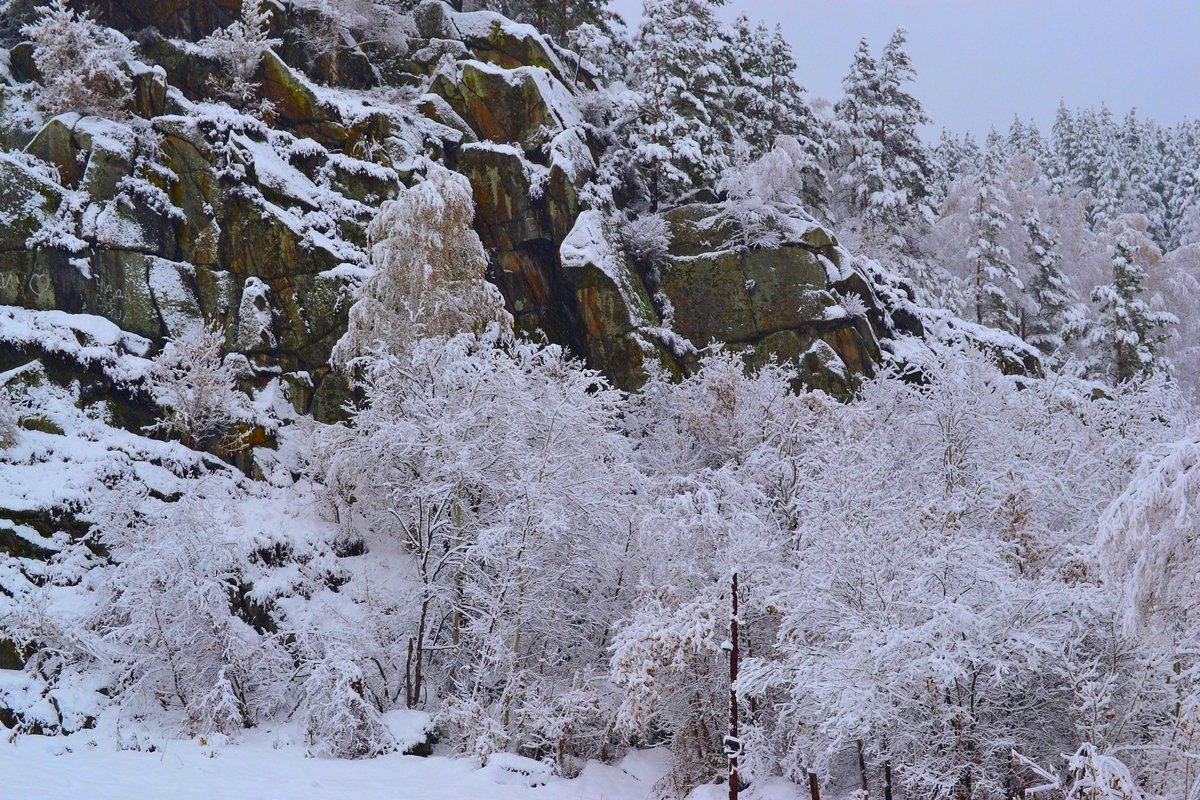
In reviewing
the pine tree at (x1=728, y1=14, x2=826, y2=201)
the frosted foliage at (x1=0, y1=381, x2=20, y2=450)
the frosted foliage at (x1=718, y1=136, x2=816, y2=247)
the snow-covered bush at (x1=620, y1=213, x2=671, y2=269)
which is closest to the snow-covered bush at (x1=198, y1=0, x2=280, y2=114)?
the frosted foliage at (x1=0, y1=381, x2=20, y2=450)

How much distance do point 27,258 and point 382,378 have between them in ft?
38.1

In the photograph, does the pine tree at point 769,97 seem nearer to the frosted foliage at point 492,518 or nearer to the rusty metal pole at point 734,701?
the frosted foliage at point 492,518

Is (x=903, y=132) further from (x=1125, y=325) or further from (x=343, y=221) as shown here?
(x=343, y=221)

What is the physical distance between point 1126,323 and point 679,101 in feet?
67.7

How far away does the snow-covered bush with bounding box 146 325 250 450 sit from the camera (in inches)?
734

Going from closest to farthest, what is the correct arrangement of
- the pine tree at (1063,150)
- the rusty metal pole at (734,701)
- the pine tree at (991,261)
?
the rusty metal pole at (734,701), the pine tree at (991,261), the pine tree at (1063,150)

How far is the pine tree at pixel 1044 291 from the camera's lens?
3656 centimetres

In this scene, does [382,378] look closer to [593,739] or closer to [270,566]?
A: [270,566]

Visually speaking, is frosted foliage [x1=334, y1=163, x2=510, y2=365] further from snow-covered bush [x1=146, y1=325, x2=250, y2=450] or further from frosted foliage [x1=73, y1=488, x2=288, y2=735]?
frosted foliage [x1=73, y1=488, x2=288, y2=735]

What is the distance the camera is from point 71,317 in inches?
772

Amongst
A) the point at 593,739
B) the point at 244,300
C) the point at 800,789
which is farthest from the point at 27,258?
the point at 800,789

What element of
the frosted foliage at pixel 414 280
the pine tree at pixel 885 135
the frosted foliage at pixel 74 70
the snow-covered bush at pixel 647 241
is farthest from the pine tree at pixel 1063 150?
the frosted foliage at pixel 74 70

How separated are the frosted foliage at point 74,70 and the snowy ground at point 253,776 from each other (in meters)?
18.5

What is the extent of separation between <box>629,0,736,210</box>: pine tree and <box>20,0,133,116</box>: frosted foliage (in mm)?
17166
